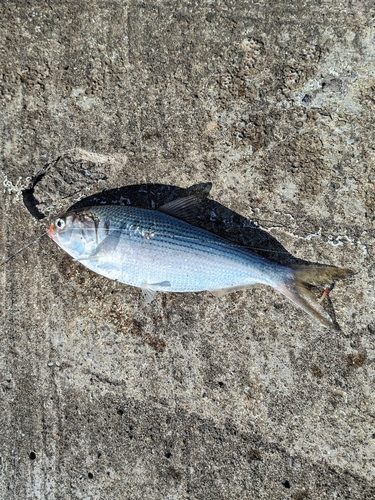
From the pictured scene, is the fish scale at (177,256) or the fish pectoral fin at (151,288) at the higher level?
the fish scale at (177,256)

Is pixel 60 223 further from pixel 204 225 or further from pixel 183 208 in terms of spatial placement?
pixel 204 225

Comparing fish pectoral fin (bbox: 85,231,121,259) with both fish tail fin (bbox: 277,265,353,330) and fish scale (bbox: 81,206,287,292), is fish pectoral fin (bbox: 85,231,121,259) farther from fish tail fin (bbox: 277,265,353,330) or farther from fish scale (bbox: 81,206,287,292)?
fish tail fin (bbox: 277,265,353,330)

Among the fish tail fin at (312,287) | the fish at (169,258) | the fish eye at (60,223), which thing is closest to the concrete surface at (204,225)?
the fish tail fin at (312,287)

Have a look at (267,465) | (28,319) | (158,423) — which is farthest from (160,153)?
(267,465)

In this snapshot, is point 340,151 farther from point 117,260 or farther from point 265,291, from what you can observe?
point 117,260

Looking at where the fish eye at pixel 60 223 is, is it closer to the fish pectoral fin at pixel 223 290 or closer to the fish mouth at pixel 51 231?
the fish mouth at pixel 51 231

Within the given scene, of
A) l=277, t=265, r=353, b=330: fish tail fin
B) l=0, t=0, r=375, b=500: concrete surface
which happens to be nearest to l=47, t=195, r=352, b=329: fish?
l=277, t=265, r=353, b=330: fish tail fin
